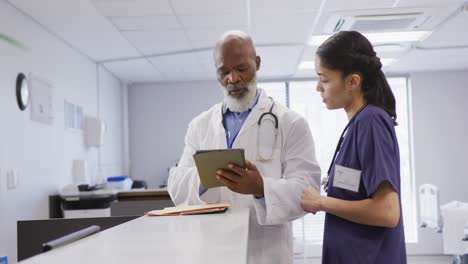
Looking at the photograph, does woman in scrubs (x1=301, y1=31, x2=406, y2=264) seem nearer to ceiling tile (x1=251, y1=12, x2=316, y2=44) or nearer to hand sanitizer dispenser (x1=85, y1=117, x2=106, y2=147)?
ceiling tile (x1=251, y1=12, x2=316, y2=44)

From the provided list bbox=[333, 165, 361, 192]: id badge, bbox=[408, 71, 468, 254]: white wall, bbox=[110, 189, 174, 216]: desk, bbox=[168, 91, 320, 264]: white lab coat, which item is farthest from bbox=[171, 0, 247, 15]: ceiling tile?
bbox=[408, 71, 468, 254]: white wall

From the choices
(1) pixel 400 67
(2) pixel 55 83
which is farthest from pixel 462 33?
(2) pixel 55 83

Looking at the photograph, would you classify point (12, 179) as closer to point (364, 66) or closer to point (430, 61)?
point (364, 66)

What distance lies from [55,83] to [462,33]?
353 centimetres

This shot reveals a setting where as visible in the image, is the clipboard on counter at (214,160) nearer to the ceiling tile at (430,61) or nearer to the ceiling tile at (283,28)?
the ceiling tile at (283,28)

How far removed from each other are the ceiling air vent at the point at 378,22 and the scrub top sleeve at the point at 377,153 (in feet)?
8.27

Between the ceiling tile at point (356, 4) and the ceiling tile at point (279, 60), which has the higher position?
the ceiling tile at point (356, 4)

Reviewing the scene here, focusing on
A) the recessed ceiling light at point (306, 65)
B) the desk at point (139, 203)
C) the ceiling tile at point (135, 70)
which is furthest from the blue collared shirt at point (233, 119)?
the recessed ceiling light at point (306, 65)

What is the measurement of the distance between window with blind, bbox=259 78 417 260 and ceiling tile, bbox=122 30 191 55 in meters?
2.09

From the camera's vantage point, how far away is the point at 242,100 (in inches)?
67.9

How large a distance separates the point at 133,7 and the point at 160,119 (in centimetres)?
310

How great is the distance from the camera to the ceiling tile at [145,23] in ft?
11.4

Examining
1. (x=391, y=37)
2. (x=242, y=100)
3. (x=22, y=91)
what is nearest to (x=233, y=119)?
(x=242, y=100)

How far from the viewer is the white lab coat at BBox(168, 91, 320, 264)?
1.51 meters
